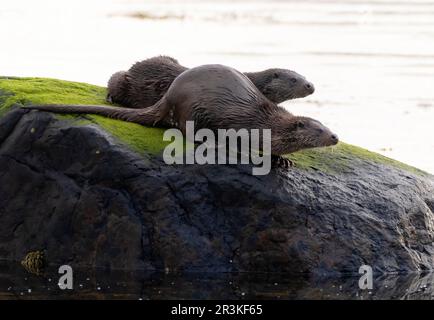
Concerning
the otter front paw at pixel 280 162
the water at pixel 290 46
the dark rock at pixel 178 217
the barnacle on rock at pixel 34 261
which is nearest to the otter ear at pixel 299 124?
the otter front paw at pixel 280 162

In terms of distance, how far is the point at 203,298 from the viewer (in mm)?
8453

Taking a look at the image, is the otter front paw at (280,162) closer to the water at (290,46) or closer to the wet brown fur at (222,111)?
the wet brown fur at (222,111)

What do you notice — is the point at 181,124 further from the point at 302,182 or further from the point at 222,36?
the point at 222,36

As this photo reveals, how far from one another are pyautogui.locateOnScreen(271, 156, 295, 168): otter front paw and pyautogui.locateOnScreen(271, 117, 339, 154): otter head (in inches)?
2.2

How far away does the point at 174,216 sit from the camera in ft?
29.3

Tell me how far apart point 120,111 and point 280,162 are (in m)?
1.40

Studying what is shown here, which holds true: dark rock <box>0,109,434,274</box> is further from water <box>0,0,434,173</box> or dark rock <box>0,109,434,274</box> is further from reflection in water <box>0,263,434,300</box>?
water <box>0,0,434,173</box>

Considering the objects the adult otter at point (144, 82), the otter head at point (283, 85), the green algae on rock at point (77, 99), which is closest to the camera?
the green algae on rock at point (77, 99)

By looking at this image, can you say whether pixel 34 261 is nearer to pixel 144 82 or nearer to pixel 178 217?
pixel 178 217

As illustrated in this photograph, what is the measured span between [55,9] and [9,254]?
17.0m

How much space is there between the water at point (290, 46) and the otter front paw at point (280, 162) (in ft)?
12.4

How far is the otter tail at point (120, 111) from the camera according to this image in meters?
9.38

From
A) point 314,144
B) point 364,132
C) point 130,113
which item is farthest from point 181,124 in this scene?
point 364,132

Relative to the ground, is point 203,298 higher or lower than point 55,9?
lower
